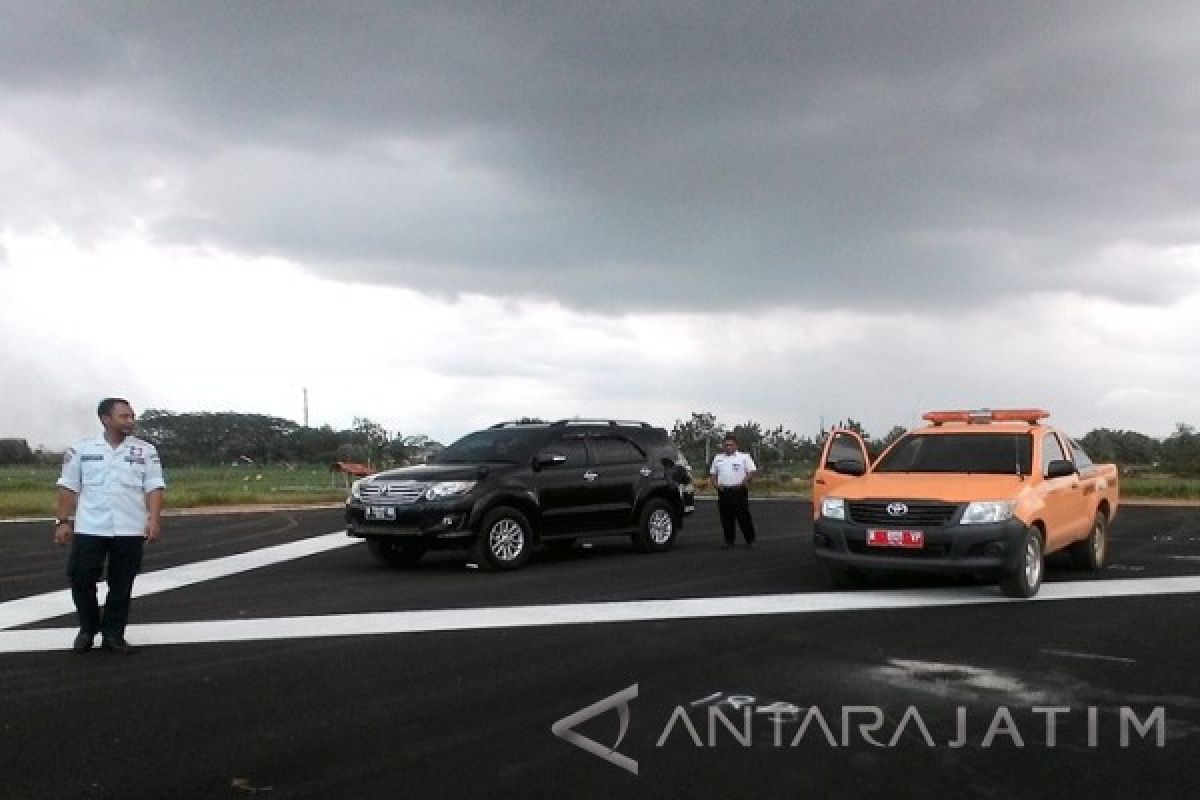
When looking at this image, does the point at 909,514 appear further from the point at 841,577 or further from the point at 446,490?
the point at 446,490

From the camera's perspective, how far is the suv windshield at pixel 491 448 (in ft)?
45.2

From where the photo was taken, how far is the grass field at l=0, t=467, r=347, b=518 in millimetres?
26984

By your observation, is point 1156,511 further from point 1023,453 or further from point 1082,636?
point 1082,636

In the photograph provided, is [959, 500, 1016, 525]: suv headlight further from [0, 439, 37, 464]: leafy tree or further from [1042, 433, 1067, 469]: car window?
[0, 439, 37, 464]: leafy tree

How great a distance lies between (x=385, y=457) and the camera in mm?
49219

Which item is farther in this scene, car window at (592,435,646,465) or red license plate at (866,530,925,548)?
car window at (592,435,646,465)

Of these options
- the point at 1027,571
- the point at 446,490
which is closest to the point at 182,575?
the point at 446,490

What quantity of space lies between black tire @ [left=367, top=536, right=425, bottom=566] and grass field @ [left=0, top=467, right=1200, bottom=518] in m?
13.1

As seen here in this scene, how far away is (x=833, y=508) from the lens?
10938mm

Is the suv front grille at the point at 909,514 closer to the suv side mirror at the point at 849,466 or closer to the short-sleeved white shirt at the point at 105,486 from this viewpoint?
the suv side mirror at the point at 849,466

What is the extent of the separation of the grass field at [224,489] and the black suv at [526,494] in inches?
554

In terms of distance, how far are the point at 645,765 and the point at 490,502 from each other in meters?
7.71

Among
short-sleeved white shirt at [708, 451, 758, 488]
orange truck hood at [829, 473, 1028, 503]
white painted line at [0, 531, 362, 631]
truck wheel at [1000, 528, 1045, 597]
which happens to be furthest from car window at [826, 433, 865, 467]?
white painted line at [0, 531, 362, 631]

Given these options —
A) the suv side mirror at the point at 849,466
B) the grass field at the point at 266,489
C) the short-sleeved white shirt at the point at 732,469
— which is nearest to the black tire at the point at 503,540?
the short-sleeved white shirt at the point at 732,469
